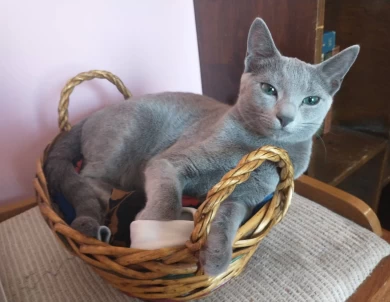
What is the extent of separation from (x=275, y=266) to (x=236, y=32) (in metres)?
0.70

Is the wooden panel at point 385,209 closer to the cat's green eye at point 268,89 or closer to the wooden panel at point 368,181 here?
the wooden panel at point 368,181

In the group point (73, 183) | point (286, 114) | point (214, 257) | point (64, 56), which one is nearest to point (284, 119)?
point (286, 114)

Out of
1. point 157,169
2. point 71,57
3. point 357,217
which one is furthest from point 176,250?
point 71,57

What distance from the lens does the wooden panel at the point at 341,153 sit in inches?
45.4

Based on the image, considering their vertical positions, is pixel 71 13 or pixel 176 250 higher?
pixel 71 13

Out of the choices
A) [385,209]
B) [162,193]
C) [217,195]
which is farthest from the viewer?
[385,209]

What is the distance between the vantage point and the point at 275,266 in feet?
2.39

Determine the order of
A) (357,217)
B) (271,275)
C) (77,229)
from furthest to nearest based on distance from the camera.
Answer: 1. (357,217)
2. (271,275)
3. (77,229)

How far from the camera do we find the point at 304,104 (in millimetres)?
695

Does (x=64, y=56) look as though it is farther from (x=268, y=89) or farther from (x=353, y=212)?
(x=353, y=212)

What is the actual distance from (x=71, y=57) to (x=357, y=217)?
90 centimetres

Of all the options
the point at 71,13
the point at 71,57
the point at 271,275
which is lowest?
the point at 271,275

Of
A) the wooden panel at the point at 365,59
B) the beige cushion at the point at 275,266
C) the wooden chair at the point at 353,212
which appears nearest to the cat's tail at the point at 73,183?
the beige cushion at the point at 275,266

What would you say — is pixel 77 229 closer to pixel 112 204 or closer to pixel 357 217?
pixel 112 204
